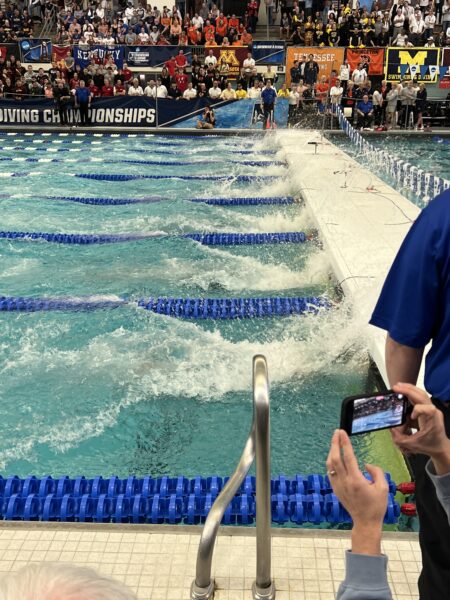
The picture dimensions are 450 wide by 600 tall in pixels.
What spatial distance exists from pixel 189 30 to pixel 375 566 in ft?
66.4

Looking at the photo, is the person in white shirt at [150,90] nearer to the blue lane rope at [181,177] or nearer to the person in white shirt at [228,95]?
the person in white shirt at [228,95]

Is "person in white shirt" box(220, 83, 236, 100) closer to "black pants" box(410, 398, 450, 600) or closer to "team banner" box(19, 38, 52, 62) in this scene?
"team banner" box(19, 38, 52, 62)

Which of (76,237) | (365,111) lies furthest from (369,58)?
(76,237)

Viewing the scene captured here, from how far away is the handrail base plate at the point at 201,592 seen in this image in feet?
6.35

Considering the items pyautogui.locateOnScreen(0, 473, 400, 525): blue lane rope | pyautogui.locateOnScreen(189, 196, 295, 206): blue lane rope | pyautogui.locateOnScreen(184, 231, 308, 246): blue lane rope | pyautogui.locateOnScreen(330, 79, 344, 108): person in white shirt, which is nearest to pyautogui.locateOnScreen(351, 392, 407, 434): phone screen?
pyautogui.locateOnScreen(0, 473, 400, 525): blue lane rope

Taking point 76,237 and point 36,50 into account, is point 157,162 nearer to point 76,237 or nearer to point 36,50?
point 76,237

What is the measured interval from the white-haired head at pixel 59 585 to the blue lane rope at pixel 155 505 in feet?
6.03

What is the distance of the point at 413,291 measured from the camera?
144 centimetres

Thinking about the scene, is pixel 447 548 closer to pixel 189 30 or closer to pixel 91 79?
pixel 91 79

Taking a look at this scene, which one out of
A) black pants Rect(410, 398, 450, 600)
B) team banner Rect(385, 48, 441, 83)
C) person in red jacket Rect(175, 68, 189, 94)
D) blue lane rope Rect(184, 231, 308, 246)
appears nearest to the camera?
black pants Rect(410, 398, 450, 600)

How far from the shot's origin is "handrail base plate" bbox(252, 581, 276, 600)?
1937mm

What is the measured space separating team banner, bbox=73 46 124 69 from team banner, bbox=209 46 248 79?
2791mm

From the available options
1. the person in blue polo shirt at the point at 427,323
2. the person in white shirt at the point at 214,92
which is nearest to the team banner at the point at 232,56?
the person in white shirt at the point at 214,92

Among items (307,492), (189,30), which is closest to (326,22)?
(189,30)
